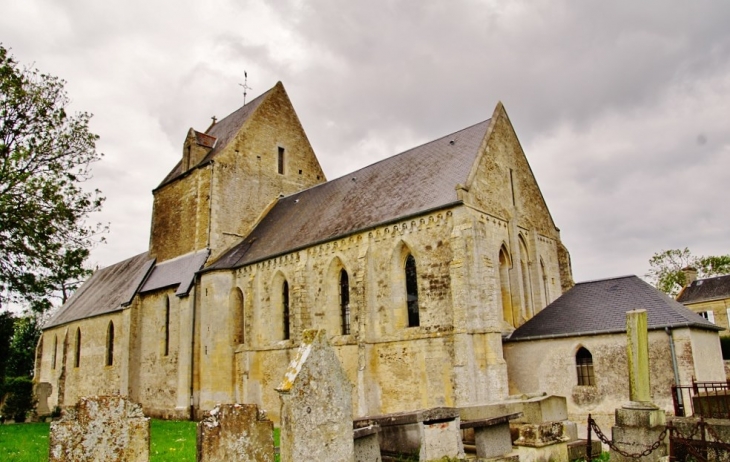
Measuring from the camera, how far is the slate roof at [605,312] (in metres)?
15.2

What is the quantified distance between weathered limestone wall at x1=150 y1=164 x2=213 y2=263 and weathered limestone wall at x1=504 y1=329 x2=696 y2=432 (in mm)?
16433

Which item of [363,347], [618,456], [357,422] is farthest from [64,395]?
[618,456]

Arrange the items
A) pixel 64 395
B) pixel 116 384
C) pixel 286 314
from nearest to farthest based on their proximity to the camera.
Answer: pixel 286 314
pixel 116 384
pixel 64 395

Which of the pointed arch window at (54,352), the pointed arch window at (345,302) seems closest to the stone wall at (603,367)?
the pointed arch window at (345,302)

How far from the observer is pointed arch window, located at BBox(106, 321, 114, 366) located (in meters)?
30.8

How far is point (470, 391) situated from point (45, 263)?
45.8 ft

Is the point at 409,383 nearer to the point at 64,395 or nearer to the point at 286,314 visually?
the point at 286,314

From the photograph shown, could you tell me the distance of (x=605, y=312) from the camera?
16.4 m

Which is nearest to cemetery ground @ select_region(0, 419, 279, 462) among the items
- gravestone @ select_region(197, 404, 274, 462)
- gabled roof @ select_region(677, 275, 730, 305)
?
gravestone @ select_region(197, 404, 274, 462)

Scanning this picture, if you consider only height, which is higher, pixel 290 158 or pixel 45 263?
pixel 290 158

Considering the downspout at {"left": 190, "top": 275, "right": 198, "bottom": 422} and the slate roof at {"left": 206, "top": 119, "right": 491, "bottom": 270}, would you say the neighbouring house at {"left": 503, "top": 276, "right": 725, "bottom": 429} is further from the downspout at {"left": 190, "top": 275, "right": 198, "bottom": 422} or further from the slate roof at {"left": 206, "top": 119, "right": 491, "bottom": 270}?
the downspout at {"left": 190, "top": 275, "right": 198, "bottom": 422}

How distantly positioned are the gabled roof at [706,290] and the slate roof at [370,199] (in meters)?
30.6

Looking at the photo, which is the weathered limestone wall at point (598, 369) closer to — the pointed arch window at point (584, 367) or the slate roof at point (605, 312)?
the pointed arch window at point (584, 367)

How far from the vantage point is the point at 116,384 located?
29.2 metres
